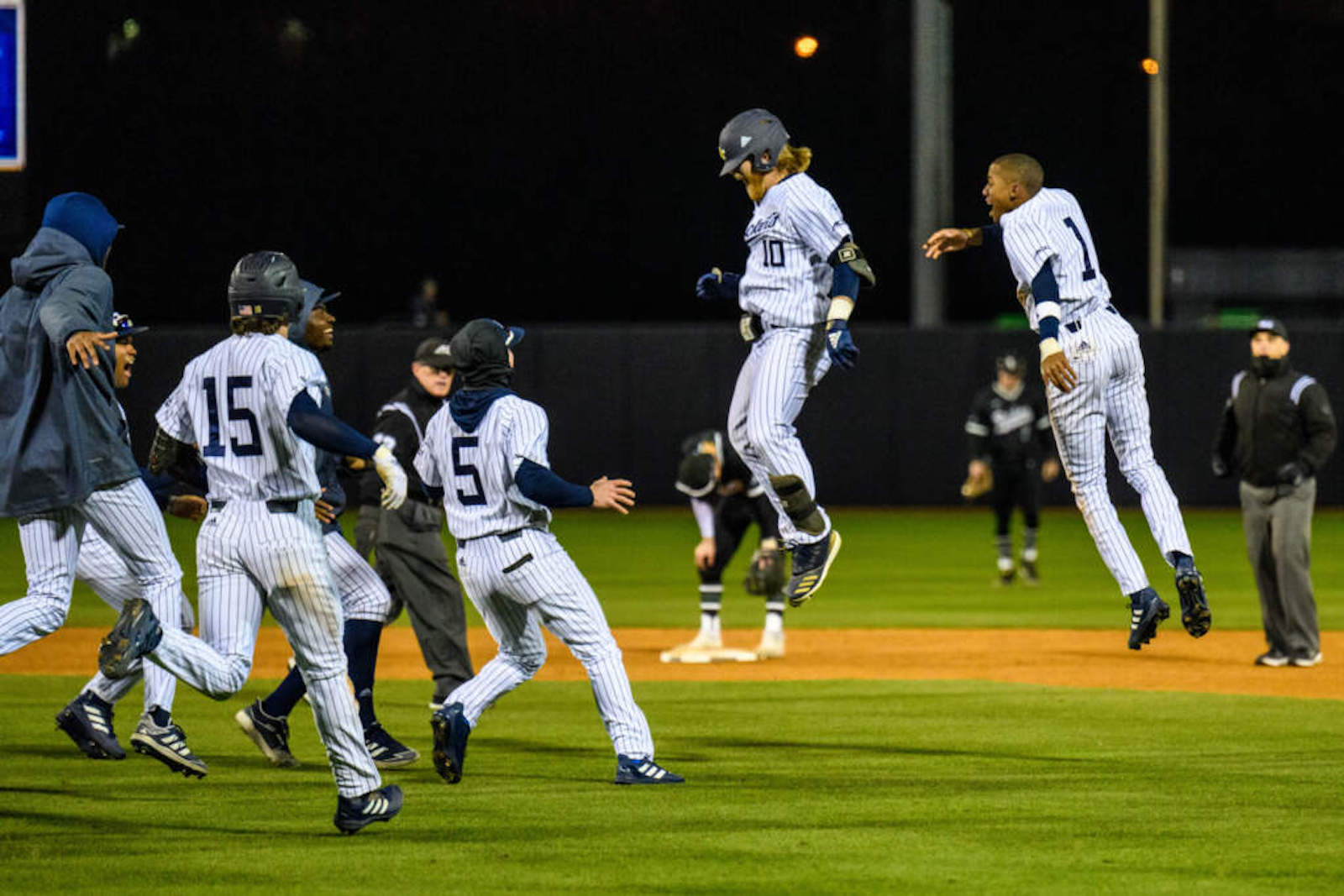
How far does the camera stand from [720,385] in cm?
2727

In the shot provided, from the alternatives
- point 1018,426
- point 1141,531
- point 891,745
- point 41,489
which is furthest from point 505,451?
point 1141,531

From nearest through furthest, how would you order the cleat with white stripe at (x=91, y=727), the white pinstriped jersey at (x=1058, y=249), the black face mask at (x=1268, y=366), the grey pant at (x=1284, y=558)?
the white pinstriped jersey at (x=1058, y=249) < the cleat with white stripe at (x=91, y=727) < the grey pant at (x=1284, y=558) < the black face mask at (x=1268, y=366)

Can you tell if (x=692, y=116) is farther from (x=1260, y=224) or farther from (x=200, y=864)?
(x=200, y=864)

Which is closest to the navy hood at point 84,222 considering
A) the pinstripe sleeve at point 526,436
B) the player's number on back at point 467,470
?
the player's number on back at point 467,470

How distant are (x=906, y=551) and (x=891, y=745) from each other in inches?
504

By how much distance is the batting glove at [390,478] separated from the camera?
22.6ft

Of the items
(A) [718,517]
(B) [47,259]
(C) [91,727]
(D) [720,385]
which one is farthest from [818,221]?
(D) [720,385]

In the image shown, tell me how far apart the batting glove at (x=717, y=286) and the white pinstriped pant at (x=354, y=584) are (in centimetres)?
191

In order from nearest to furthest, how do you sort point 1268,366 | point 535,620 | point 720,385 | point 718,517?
point 535,620 < point 1268,366 < point 718,517 < point 720,385

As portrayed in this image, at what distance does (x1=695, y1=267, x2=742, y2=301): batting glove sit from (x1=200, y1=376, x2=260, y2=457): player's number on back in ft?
7.48

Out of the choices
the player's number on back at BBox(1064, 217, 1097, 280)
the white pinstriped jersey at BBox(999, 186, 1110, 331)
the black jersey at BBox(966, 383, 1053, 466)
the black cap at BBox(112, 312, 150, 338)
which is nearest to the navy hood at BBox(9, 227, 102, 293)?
the black cap at BBox(112, 312, 150, 338)

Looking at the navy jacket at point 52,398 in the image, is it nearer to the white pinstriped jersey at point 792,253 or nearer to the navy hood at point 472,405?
the navy hood at point 472,405

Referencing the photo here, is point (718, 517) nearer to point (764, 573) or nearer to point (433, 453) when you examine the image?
point (764, 573)

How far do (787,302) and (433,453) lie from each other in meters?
1.63
